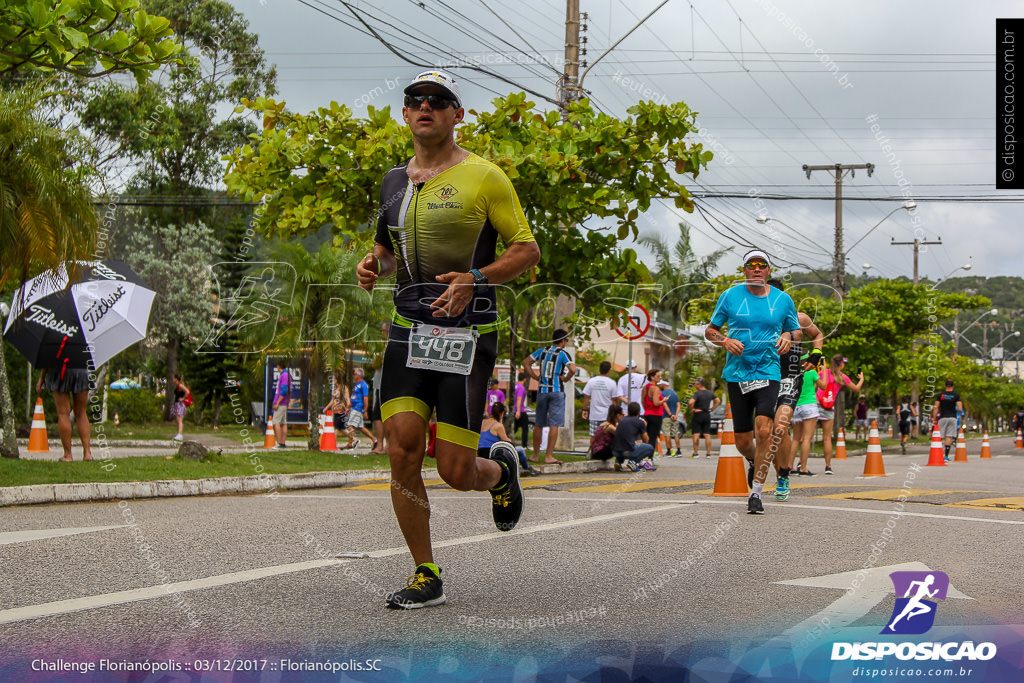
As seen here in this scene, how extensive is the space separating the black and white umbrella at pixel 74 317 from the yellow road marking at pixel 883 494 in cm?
783

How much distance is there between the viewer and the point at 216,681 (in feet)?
11.0

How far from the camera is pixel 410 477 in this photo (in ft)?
15.1

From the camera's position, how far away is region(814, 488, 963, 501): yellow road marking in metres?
9.77

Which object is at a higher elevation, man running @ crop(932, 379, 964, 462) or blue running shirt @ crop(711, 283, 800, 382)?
blue running shirt @ crop(711, 283, 800, 382)

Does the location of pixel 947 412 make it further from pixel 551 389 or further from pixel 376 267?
pixel 376 267

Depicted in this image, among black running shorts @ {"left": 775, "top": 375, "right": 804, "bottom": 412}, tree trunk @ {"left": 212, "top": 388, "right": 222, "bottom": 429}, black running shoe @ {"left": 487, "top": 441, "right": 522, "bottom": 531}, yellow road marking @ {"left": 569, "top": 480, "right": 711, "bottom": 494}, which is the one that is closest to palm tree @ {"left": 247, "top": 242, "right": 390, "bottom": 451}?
yellow road marking @ {"left": 569, "top": 480, "right": 711, "bottom": 494}

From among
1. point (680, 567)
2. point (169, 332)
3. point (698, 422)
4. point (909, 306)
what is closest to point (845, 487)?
point (680, 567)

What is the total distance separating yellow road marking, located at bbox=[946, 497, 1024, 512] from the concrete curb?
20.9 ft

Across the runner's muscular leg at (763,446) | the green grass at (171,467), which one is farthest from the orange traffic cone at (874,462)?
the runner's muscular leg at (763,446)

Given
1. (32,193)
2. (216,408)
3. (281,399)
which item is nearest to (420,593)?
(32,193)

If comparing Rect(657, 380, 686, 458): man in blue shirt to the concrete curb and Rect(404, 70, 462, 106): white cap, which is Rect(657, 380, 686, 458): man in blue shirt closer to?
the concrete curb

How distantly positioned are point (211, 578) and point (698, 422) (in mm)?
20181

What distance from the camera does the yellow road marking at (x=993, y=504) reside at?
9.27 meters

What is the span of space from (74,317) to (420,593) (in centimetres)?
961
